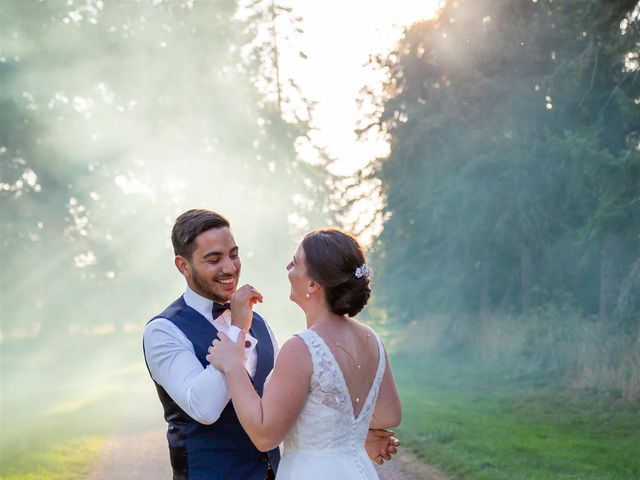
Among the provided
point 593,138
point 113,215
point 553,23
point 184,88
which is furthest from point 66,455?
point 184,88

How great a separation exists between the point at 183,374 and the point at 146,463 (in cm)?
858

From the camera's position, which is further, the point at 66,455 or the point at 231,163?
the point at 231,163

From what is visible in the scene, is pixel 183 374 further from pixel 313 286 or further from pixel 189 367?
pixel 313 286

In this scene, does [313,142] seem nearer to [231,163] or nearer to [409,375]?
[231,163]

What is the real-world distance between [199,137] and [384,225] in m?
9.66

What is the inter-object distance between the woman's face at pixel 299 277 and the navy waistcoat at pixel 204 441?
43cm

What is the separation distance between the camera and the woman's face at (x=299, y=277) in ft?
12.2

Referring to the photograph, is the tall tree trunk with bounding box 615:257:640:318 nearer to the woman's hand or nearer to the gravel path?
the gravel path

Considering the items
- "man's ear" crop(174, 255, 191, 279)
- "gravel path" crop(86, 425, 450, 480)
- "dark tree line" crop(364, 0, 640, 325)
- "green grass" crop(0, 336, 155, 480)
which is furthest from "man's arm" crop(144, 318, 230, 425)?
"dark tree line" crop(364, 0, 640, 325)

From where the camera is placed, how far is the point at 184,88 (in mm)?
34250

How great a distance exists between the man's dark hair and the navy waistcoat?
11.1 inches

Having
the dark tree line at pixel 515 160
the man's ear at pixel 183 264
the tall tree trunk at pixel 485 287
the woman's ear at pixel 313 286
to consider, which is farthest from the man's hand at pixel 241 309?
the tall tree trunk at pixel 485 287

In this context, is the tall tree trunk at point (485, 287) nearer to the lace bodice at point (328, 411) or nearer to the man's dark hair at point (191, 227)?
the lace bodice at point (328, 411)

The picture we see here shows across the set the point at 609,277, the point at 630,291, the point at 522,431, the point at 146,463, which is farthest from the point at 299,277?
the point at 609,277
